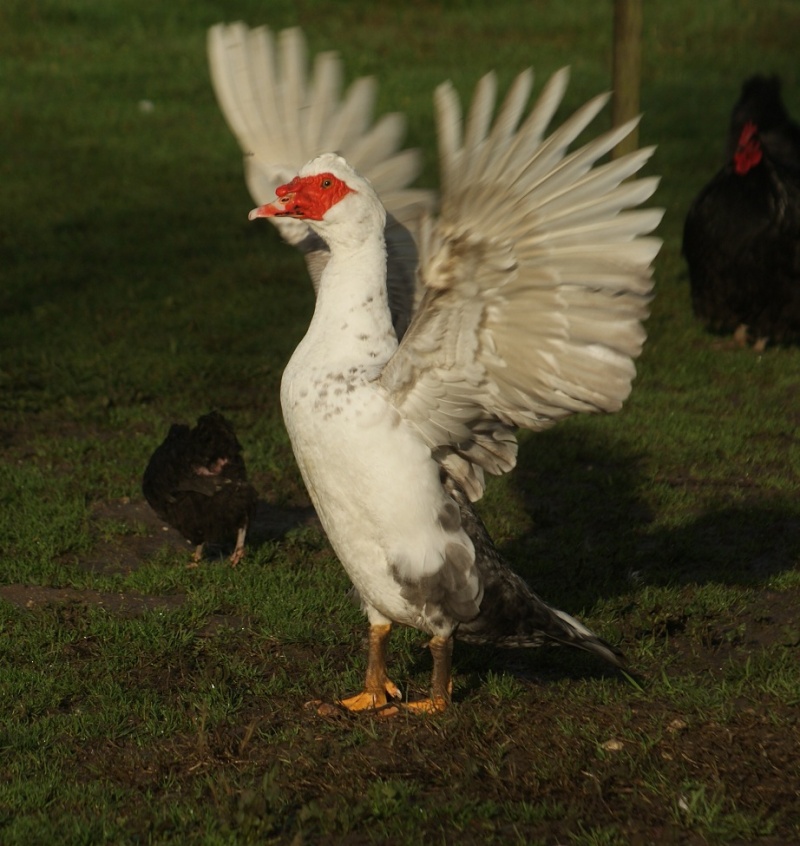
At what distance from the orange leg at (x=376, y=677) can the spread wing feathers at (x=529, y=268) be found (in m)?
1.02

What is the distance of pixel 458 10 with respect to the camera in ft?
70.3

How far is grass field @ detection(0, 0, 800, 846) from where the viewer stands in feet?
13.4

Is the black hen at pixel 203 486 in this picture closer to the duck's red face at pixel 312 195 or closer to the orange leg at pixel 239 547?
the orange leg at pixel 239 547

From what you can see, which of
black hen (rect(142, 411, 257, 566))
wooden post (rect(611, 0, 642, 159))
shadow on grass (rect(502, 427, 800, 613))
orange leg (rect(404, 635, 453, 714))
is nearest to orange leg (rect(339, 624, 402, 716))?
orange leg (rect(404, 635, 453, 714))

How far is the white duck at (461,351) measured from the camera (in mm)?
3793

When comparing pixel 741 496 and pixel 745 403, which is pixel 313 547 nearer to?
pixel 741 496

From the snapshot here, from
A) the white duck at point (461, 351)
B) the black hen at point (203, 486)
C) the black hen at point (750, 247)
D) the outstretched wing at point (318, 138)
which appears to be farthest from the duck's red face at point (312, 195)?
the black hen at point (750, 247)

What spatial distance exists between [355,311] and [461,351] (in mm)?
468

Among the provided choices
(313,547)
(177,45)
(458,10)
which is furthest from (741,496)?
(458,10)

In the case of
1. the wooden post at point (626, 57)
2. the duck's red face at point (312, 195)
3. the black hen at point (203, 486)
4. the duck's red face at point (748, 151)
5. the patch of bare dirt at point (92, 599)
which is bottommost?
the patch of bare dirt at point (92, 599)

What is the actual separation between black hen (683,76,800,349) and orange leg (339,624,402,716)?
18.5 ft

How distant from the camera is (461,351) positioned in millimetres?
4066

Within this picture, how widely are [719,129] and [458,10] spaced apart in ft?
23.1

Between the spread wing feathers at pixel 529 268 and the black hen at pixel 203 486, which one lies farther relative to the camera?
the black hen at pixel 203 486
